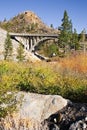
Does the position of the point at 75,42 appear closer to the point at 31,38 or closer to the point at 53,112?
the point at 31,38

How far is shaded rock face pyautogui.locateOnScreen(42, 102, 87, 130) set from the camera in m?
8.20

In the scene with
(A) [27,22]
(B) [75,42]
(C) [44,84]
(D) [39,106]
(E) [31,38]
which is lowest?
(B) [75,42]

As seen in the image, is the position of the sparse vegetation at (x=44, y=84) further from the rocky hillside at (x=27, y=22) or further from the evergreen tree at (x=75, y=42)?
the rocky hillside at (x=27, y=22)

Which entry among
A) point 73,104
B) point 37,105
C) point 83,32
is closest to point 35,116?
point 37,105

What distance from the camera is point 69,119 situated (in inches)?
348

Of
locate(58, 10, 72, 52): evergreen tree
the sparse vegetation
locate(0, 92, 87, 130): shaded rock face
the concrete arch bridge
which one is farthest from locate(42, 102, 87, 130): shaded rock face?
the concrete arch bridge

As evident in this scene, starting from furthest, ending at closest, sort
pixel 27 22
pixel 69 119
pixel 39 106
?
pixel 27 22, pixel 39 106, pixel 69 119

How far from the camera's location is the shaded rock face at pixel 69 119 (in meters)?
8.20

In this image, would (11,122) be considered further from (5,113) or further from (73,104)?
(73,104)

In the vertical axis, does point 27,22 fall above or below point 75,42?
above

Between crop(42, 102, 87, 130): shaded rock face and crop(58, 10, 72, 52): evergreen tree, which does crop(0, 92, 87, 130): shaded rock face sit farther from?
crop(58, 10, 72, 52): evergreen tree

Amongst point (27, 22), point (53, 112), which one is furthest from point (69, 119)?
point (27, 22)

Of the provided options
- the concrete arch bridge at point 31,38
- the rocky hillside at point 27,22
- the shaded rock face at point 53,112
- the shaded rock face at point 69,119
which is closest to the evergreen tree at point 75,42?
the concrete arch bridge at point 31,38

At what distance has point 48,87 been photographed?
10.6 metres
